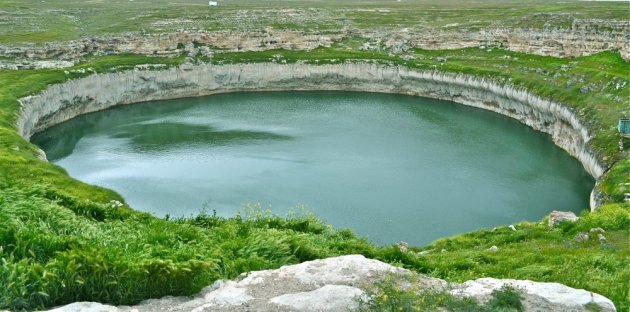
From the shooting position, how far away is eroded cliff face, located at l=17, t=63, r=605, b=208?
53.2m

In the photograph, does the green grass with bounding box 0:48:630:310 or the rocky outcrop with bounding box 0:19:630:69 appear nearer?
the green grass with bounding box 0:48:630:310

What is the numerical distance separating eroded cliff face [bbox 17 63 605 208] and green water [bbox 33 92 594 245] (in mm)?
1798

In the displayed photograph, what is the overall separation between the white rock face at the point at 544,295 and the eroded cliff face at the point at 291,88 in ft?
125

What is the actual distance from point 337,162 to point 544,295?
35.5 m

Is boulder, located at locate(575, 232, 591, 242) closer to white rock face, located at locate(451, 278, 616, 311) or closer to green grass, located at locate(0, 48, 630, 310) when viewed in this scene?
green grass, located at locate(0, 48, 630, 310)

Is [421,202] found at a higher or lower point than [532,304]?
lower

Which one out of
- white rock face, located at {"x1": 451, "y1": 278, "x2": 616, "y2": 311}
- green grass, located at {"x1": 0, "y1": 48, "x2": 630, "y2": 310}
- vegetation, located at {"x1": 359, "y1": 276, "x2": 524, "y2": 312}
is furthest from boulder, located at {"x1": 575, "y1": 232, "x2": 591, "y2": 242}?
vegetation, located at {"x1": 359, "y1": 276, "x2": 524, "y2": 312}

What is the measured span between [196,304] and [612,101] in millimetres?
43779

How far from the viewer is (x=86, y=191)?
2939 cm

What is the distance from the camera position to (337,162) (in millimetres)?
45438

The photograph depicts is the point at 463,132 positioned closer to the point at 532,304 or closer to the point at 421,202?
the point at 421,202

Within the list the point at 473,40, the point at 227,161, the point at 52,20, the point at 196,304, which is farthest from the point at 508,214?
the point at 52,20

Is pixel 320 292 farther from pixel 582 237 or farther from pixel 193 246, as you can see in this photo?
pixel 582 237

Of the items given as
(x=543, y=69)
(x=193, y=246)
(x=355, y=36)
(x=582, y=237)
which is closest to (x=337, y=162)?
(x=582, y=237)
